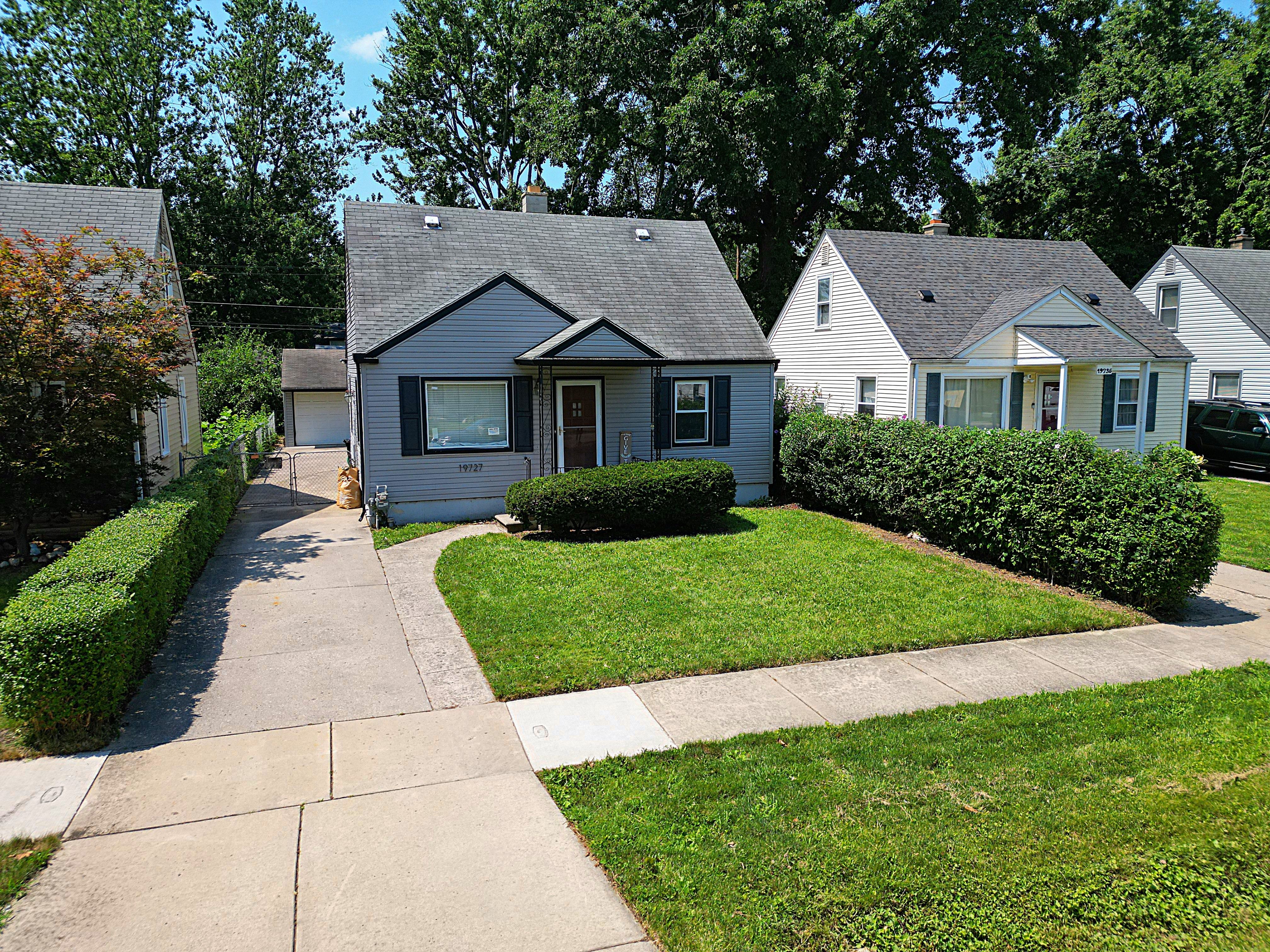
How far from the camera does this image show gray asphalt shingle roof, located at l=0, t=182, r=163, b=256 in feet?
47.4

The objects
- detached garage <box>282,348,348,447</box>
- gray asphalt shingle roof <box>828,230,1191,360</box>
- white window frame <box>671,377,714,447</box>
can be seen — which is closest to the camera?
white window frame <box>671,377,714,447</box>

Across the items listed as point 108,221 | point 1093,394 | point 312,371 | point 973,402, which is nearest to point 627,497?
point 973,402

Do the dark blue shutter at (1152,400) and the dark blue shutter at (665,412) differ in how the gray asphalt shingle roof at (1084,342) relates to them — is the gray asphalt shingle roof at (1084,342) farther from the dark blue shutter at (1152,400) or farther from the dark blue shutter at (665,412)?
the dark blue shutter at (665,412)

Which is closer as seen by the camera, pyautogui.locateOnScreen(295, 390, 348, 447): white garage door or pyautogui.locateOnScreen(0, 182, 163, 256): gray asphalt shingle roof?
pyautogui.locateOnScreen(0, 182, 163, 256): gray asphalt shingle roof

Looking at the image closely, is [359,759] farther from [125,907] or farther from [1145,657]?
[1145,657]

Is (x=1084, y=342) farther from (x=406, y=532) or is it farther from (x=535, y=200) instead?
(x=406, y=532)

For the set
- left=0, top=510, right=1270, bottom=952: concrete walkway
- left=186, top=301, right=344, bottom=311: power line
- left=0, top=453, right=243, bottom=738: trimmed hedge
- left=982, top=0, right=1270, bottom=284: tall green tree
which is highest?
left=982, top=0, right=1270, bottom=284: tall green tree

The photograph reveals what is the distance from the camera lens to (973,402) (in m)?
18.9

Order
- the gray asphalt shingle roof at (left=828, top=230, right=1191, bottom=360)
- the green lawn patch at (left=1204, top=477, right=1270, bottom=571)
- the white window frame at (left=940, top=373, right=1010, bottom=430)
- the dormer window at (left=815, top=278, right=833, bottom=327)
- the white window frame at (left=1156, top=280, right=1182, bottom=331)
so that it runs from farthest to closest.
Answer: the white window frame at (left=1156, top=280, right=1182, bottom=331), the dormer window at (left=815, top=278, right=833, bottom=327), the gray asphalt shingle roof at (left=828, top=230, right=1191, bottom=360), the white window frame at (left=940, top=373, right=1010, bottom=430), the green lawn patch at (left=1204, top=477, right=1270, bottom=571)

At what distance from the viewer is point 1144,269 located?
1266 inches

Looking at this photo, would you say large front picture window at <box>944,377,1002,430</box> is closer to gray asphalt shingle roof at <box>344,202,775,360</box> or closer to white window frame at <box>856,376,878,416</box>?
white window frame at <box>856,376,878,416</box>

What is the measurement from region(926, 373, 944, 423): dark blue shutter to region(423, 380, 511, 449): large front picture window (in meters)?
9.82

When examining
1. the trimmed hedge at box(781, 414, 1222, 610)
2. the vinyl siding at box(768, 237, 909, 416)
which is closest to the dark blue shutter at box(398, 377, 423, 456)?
the trimmed hedge at box(781, 414, 1222, 610)

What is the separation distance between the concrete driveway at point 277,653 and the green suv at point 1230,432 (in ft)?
70.2
